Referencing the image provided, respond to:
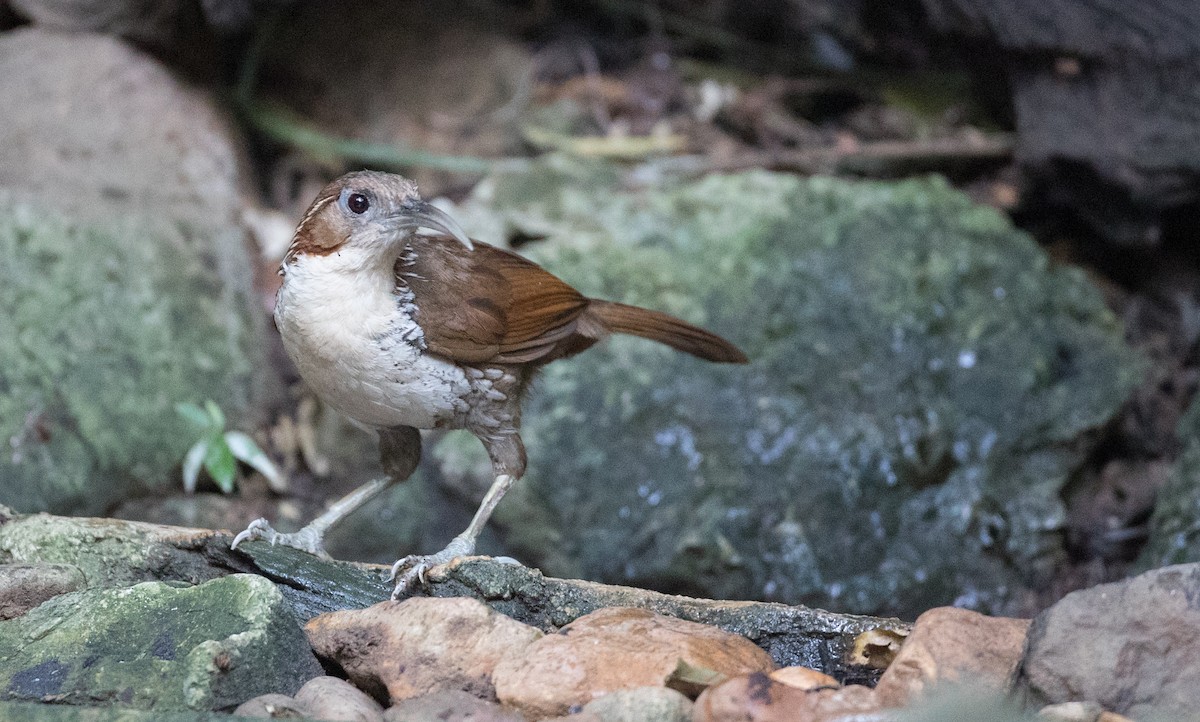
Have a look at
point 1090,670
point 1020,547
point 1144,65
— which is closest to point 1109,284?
point 1144,65

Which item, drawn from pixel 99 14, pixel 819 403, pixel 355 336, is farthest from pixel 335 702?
pixel 99 14

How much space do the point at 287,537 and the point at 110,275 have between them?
1.79m

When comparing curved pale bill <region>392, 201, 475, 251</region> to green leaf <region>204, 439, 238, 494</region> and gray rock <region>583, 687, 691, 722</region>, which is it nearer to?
gray rock <region>583, 687, 691, 722</region>

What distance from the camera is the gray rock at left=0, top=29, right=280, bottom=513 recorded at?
4195 mm

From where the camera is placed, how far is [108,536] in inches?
114

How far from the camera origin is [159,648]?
2.41 metres

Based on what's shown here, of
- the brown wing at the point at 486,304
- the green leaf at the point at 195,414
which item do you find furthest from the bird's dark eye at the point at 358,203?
the green leaf at the point at 195,414

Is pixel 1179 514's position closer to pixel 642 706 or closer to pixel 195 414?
pixel 642 706

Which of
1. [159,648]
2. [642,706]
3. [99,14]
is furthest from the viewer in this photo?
[99,14]

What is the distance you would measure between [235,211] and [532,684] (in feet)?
11.8

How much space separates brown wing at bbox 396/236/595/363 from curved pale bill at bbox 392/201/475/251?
0.68 feet

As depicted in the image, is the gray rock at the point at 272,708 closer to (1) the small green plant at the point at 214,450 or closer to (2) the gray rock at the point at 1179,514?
(1) the small green plant at the point at 214,450

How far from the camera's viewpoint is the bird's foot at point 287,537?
3.20m

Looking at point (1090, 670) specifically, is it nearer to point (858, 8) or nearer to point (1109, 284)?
point (1109, 284)
